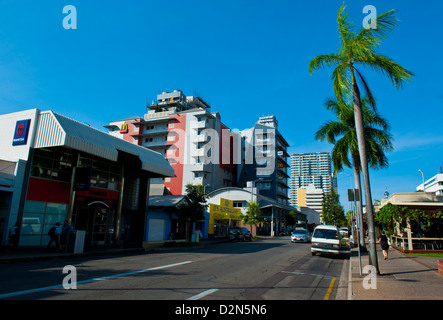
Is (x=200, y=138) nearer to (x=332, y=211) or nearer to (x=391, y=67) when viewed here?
(x=332, y=211)

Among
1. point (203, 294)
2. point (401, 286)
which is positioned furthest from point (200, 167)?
point (203, 294)

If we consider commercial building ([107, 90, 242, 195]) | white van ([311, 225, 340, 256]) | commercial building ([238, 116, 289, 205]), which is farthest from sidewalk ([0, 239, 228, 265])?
commercial building ([238, 116, 289, 205])

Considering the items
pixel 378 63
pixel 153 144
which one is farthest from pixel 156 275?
pixel 153 144

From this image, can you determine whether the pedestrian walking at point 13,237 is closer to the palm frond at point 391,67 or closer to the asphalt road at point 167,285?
the asphalt road at point 167,285

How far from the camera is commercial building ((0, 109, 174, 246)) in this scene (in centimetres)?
1722

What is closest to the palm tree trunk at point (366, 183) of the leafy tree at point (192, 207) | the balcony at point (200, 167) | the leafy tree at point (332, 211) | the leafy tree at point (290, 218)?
the leafy tree at point (192, 207)

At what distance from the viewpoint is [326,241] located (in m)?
18.7

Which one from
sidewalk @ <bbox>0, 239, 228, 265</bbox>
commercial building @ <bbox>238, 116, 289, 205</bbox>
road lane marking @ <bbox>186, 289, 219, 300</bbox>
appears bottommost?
sidewalk @ <bbox>0, 239, 228, 265</bbox>

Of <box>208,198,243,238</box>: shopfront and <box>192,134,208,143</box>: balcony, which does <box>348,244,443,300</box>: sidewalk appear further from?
<box>192,134,208,143</box>: balcony

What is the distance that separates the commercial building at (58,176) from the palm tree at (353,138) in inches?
593

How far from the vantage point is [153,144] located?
207 feet

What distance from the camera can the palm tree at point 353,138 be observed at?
20.7 metres

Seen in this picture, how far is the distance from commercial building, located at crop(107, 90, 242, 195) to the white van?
123 ft
